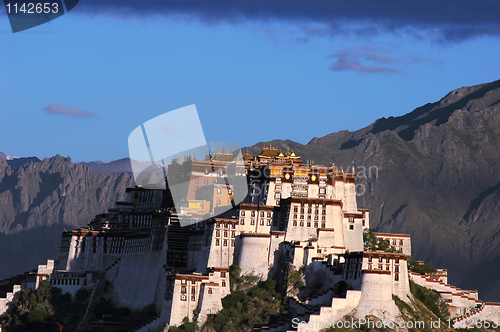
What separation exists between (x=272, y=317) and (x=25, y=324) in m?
46.8

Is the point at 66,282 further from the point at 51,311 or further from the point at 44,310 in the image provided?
the point at 44,310

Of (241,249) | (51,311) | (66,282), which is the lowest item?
(51,311)

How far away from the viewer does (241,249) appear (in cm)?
14850

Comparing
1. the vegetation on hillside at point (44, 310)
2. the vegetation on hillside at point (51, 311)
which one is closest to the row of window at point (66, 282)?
the vegetation on hillside at point (51, 311)

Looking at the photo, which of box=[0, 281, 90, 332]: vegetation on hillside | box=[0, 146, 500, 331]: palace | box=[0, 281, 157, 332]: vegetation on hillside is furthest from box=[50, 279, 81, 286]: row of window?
box=[0, 281, 90, 332]: vegetation on hillside

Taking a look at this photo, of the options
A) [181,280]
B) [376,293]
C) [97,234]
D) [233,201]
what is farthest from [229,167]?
[376,293]

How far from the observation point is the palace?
134000 mm

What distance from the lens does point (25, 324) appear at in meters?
164

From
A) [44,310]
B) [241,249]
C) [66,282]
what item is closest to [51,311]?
[44,310]

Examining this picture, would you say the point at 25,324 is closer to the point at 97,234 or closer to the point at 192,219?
the point at 97,234

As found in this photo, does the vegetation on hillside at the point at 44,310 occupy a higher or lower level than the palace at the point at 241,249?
lower

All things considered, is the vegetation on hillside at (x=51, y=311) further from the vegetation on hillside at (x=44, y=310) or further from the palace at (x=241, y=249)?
the palace at (x=241, y=249)

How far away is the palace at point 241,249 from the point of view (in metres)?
134

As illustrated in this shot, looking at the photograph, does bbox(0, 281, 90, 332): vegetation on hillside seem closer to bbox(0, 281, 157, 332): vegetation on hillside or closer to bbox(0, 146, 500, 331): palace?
bbox(0, 281, 157, 332): vegetation on hillside
